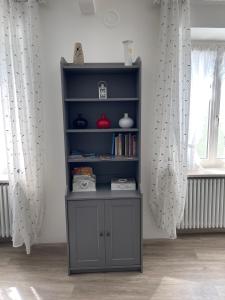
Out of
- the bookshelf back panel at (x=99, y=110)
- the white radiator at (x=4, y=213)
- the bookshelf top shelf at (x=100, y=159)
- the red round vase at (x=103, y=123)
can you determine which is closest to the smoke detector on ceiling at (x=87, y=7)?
the bookshelf back panel at (x=99, y=110)

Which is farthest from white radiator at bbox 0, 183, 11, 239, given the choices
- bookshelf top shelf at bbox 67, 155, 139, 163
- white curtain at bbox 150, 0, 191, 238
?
white curtain at bbox 150, 0, 191, 238

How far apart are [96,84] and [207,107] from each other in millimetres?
1353

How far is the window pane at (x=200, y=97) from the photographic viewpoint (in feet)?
9.38

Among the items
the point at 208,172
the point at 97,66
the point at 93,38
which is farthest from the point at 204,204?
the point at 93,38

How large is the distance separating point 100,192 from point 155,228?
905mm

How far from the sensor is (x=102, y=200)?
2.28 meters

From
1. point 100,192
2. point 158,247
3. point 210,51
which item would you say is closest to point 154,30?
point 210,51

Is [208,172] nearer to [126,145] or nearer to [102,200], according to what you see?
[126,145]

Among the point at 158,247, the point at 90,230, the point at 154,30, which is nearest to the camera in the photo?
the point at 90,230

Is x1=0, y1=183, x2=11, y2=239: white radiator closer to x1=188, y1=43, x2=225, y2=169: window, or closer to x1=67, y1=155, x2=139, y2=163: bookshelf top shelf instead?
x1=67, y1=155, x2=139, y2=163: bookshelf top shelf

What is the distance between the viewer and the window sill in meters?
2.83

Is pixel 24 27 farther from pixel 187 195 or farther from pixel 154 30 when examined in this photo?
pixel 187 195

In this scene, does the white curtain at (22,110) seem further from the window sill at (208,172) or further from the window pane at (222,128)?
the window pane at (222,128)

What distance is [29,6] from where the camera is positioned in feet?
7.65
